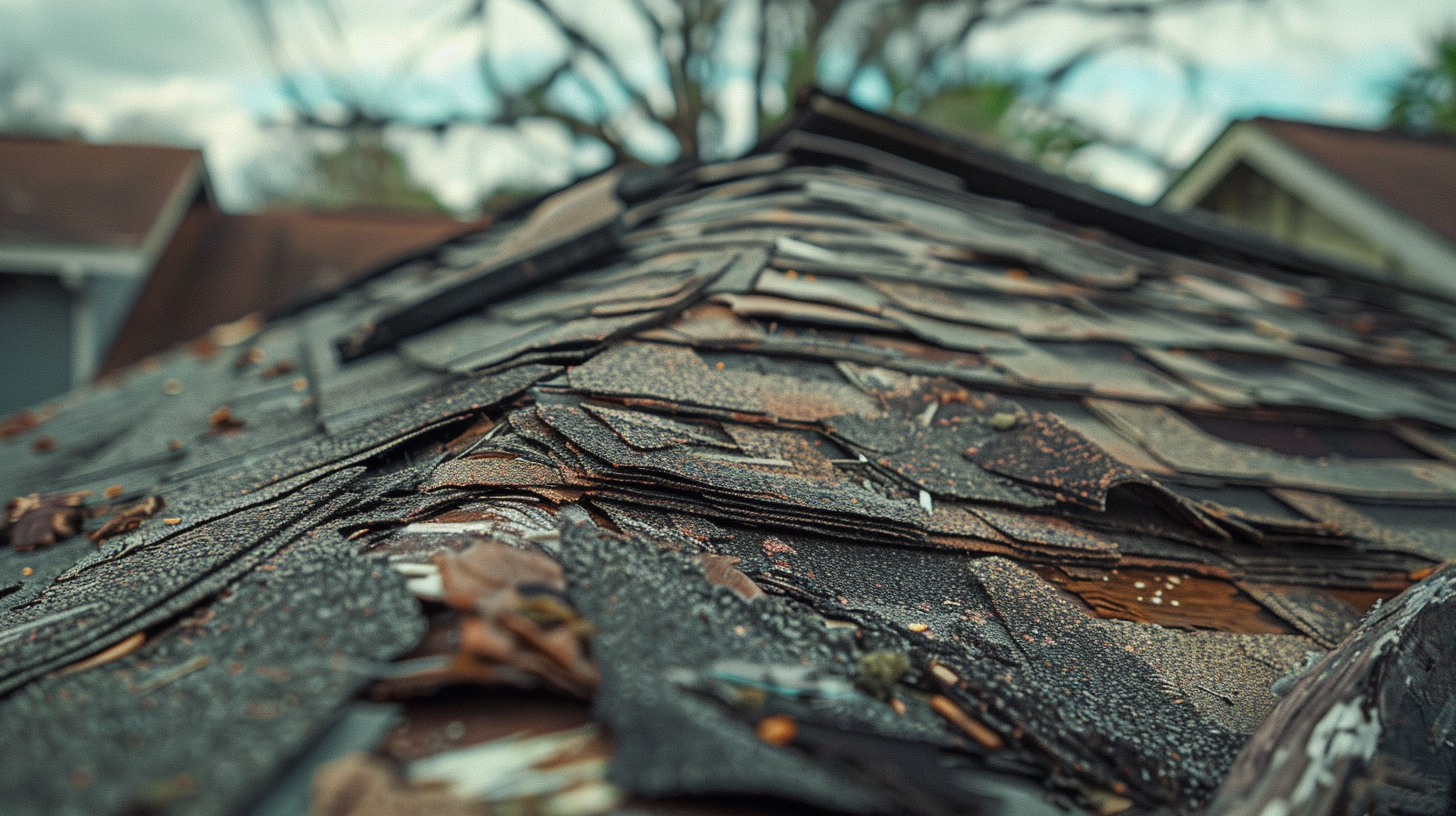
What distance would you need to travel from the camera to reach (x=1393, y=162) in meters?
6.36

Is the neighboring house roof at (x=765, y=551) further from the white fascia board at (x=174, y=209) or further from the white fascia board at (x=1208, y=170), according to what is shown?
the white fascia board at (x=174, y=209)

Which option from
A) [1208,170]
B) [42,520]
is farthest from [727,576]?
[1208,170]

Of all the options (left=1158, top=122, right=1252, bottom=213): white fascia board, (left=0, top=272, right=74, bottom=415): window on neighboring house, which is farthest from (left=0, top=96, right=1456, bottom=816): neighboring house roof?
(left=0, top=272, right=74, bottom=415): window on neighboring house

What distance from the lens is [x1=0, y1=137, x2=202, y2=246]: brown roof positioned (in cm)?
754

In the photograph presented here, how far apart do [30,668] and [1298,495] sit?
8.67 feet

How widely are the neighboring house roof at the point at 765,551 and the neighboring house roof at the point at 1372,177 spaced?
2912 mm

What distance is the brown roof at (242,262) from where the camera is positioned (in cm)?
812

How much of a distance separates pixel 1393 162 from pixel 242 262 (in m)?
10.8

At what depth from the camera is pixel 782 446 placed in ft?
6.06

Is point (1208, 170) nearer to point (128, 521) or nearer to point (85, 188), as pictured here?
point (128, 521)

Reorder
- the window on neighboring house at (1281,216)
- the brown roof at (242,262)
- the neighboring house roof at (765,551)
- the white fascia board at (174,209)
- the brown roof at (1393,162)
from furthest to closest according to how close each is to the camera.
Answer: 1. the brown roof at (242,262)
2. the white fascia board at (174,209)
3. the window on neighboring house at (1281,216)
4. the brown roof at (1393,162)
5. the neighboring house roof at (765,551)

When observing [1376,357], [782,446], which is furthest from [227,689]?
[1376,357]

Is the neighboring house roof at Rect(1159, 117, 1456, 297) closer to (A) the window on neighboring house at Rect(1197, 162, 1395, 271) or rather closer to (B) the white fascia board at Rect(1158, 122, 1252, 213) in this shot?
(B) the white fascia board at Rect(1158, 122, 1252, 213)

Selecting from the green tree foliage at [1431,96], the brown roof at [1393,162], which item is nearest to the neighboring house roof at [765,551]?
the brown roof at [1393,162]
